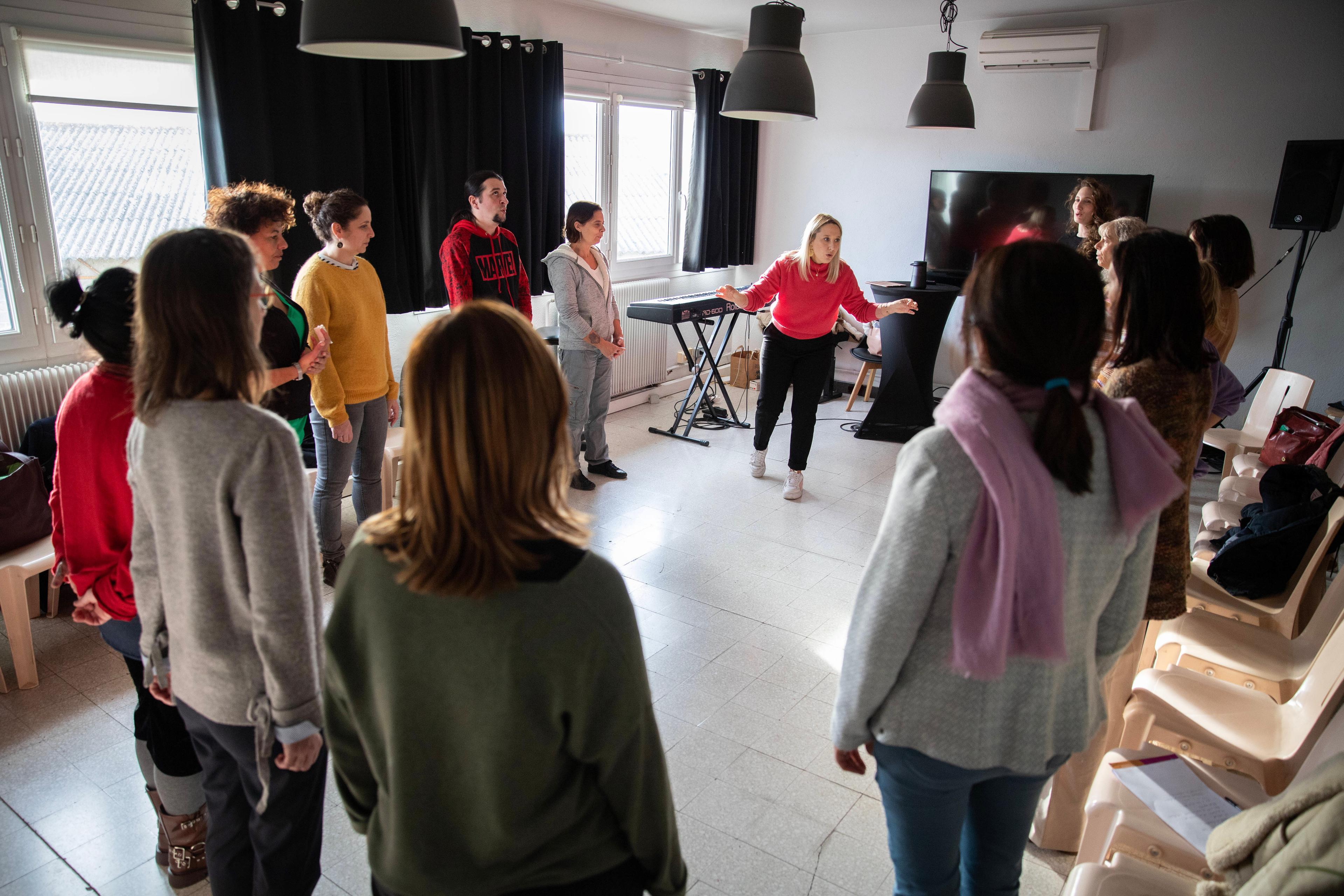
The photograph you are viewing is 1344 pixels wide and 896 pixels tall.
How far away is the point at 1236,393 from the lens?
8.01 feet

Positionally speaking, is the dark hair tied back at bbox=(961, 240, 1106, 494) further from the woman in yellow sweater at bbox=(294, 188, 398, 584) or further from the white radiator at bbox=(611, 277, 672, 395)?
the white radiator at bbox=(611, 277, 672, 395)

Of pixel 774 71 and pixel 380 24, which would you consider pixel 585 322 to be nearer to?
pixel 774 71

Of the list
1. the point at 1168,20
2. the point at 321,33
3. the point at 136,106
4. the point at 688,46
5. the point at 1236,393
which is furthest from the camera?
the point at 688,46

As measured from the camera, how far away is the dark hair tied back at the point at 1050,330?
1.12 metres

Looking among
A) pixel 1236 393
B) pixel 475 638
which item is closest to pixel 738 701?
pixel 1236 393

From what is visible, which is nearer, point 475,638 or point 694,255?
point 475,638

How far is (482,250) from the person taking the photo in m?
4.03

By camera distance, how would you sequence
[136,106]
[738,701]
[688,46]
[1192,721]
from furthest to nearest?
[688,46] < [136,106] < [738,701] < [1192,721]

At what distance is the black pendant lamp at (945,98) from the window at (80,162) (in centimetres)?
355

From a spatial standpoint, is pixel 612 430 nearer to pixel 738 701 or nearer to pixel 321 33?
pixel 738 701

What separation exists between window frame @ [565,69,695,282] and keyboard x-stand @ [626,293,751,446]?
0.87 metres

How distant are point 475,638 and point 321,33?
141 cm

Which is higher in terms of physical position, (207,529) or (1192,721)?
(207,529)

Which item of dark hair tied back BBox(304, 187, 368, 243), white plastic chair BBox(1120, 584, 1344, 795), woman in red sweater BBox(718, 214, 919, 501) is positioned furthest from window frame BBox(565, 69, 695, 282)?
white plastic chair BBox(1120, 584, 1344, 795)
